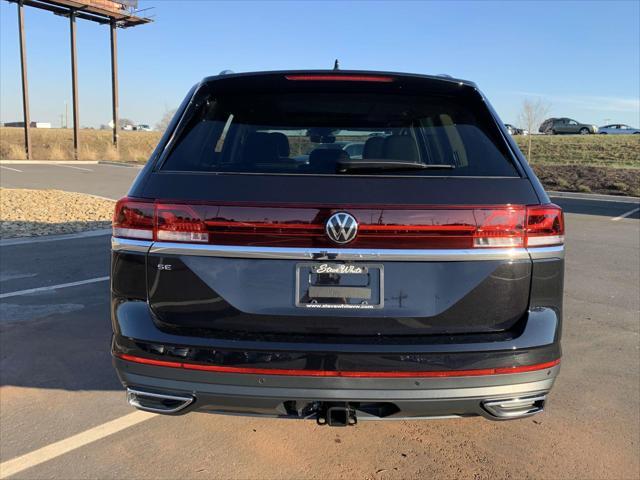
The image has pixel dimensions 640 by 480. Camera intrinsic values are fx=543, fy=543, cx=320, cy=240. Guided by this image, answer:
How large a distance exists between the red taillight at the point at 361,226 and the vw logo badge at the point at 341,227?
0.02m

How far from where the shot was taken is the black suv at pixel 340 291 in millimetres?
2117

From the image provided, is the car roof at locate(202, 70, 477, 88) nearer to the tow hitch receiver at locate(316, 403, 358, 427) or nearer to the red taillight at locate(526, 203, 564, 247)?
the red taillight at locate(526, 203, 564, 247)

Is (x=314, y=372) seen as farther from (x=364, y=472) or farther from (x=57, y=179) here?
(x=57, y=179)

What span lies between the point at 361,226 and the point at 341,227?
0.26 ft

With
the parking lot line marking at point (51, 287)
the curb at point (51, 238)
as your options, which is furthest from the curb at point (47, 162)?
the parking lot line marking at point (51, 287)

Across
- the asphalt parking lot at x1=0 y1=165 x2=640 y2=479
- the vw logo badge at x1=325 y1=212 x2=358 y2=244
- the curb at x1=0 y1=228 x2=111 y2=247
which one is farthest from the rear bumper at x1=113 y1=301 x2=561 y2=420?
the curb at x1=0 y1=228 x2=111 y2=247

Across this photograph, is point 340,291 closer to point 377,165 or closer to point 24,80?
point 377,165

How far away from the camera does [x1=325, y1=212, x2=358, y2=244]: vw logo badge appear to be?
2.09 m

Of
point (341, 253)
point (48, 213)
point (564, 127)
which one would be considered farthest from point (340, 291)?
point (564, 127)

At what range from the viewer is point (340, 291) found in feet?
7.02

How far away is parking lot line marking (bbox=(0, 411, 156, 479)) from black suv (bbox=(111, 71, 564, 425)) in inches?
35.0

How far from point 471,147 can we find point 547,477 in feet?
5.44

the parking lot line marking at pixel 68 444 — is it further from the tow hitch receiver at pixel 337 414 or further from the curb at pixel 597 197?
the curb at pixel 597 197

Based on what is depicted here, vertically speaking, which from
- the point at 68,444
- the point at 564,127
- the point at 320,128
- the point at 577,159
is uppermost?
the point at 564,127
